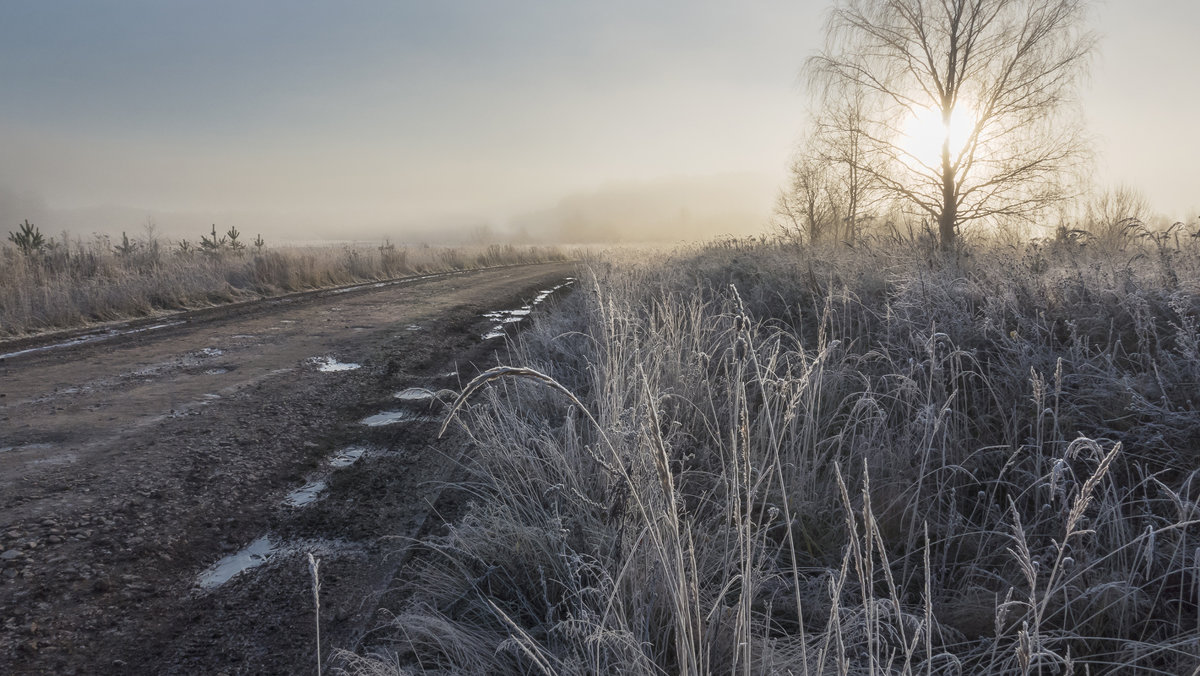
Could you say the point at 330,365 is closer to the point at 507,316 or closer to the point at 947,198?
the point at 507,316

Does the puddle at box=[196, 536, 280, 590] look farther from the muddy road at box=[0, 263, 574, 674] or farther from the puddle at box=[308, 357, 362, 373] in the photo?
the puddle at box=[308, 357, 362, 373]

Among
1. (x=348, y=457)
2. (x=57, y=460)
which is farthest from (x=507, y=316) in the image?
(x=57, y=460)

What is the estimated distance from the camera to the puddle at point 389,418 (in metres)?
4.21

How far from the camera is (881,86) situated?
42.9ft

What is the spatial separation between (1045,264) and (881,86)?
9817mm

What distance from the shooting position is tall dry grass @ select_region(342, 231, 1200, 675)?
5.02 feet

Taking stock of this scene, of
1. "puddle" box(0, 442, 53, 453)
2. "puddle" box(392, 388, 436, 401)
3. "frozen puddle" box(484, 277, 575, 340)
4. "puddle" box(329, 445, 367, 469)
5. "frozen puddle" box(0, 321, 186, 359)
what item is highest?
"frozen puddle" box(0, 321, 186, 359)

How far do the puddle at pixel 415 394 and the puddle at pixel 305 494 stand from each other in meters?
1.53

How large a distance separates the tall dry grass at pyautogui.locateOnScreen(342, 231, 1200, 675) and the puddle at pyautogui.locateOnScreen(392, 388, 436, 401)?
105cm

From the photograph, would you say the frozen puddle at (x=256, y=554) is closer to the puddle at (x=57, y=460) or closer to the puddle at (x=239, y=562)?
the puddle at (x=239, y=562)

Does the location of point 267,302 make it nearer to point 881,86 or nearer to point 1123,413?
point 1123,413

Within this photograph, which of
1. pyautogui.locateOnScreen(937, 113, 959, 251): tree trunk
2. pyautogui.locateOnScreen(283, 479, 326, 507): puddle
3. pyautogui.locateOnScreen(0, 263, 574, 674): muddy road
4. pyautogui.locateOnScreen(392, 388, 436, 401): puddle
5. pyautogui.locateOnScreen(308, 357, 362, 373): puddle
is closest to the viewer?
pyautogui.locateOnScreen(0, 263, 574, 674): muddy road

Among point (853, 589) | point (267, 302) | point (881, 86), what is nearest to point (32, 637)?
point (853, 589)

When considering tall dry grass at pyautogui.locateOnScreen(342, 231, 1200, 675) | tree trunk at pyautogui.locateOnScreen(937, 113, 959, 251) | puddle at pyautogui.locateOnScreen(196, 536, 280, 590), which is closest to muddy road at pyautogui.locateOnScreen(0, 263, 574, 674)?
puddle at pyautogui.locateOnScreen(196, 536, 280, 590)
